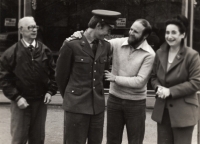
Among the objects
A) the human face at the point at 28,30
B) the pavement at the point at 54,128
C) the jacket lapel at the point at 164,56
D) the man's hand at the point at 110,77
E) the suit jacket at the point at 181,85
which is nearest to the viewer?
the suit jacket at the point at 181,85

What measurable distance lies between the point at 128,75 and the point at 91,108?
668 millimetres

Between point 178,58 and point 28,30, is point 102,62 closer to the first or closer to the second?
point 178,58

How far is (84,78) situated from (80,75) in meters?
0.05

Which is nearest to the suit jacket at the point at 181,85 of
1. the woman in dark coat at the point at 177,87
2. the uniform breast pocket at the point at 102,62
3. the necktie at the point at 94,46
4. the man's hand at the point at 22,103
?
the woman in dark coat at the point at 177,87

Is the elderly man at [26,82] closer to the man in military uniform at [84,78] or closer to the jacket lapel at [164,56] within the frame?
the man in military uniform at [84,78]

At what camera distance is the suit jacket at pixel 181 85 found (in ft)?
14.0

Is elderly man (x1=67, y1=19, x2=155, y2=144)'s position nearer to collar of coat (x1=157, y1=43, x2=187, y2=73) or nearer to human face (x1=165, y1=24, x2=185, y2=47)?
collar of coat (x1=157, y1=43, x2=187, y2=73)

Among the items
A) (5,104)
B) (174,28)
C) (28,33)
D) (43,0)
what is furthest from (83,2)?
(174,28)

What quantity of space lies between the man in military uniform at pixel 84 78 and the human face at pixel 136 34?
0.40 meters

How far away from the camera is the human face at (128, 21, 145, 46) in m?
4.69

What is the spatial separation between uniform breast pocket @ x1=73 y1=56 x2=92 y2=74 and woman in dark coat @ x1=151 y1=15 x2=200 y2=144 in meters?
0.76

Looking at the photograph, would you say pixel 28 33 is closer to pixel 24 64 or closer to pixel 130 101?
pixel 24 64

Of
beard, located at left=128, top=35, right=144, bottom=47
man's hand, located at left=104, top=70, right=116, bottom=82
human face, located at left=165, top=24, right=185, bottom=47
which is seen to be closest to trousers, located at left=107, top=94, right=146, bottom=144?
man's hand, located at left=104, top=70, right=116, bottom=82

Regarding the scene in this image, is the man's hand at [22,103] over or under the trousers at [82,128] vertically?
over
